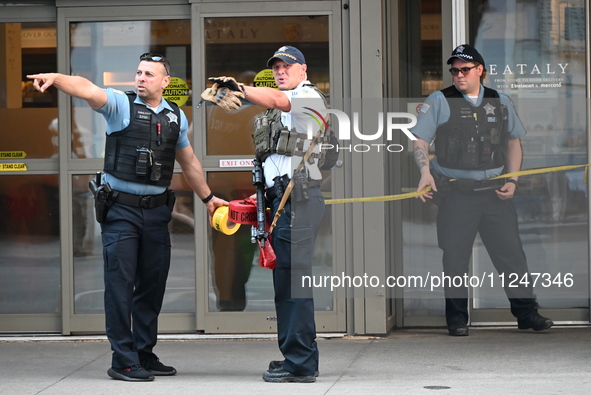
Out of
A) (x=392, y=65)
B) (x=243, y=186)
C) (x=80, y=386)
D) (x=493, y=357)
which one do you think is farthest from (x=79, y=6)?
(x=493, y=357)

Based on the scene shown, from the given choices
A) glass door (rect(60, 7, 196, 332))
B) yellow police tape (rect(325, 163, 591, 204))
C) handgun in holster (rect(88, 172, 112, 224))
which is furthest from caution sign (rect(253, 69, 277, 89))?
handgun in holster (rect(88, 172, 112, 224))

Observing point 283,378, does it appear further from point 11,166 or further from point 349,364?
point 11,166

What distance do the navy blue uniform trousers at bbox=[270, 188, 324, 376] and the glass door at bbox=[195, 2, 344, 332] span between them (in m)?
1.74

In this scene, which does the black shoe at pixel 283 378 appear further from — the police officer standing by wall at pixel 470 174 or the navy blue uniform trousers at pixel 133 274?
the police officer standing by wall at pixel 470 174

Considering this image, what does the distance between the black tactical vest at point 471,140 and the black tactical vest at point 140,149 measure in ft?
6.83

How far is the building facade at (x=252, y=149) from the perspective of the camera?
780 cm

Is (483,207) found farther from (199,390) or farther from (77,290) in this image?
(77,290)

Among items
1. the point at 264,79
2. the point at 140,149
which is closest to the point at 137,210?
the point at 140,149

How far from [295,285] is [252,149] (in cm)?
217

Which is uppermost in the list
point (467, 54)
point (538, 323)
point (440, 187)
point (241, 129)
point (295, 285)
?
point (467, 54)

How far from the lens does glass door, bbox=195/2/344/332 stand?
787cm

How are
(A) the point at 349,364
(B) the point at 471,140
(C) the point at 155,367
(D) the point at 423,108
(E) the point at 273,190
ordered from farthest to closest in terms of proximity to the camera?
(D) the point at 423,108 < (B) the point at 471,140 < (A) the point at 349,364 < (C) the point at 155,367 < (E) the point at 273,190

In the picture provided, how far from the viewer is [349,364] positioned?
674cm

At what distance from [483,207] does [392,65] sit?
1.40 m
